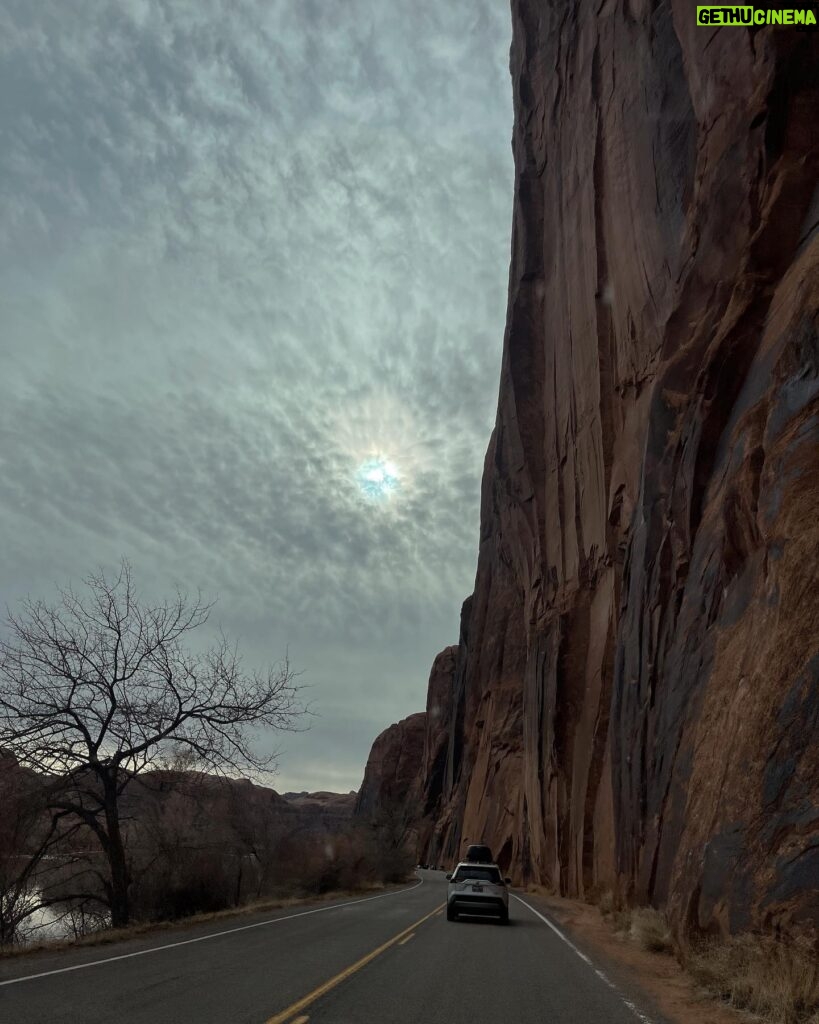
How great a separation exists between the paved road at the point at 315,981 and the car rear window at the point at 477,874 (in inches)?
150

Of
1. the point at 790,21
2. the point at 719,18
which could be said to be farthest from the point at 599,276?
the point at 790,21

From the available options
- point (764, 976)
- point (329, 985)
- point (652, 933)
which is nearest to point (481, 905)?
point (652, 933)

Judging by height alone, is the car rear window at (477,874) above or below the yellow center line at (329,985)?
above

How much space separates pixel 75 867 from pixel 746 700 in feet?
73.1

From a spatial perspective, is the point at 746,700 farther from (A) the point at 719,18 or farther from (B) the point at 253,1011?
(A) the point at 719,18

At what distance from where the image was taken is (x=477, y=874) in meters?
19.8

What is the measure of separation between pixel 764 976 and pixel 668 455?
14.8 meters

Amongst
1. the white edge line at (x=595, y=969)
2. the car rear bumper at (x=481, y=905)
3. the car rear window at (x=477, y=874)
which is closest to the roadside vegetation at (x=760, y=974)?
the white edge line at (x=595, y=969)

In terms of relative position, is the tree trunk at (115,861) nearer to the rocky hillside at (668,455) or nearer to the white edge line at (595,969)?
the white edge line at (595,969)

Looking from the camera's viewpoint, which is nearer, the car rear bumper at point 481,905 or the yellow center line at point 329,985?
the yellow center line at point 329,985

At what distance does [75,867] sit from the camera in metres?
26.0

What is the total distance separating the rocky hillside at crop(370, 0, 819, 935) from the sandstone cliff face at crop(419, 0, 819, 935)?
0.26 feet

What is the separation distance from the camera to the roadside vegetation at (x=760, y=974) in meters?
7.56

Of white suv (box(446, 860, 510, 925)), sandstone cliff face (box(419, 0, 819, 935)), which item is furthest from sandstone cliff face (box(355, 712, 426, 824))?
white suv (box(446, 860, 510, 925))
